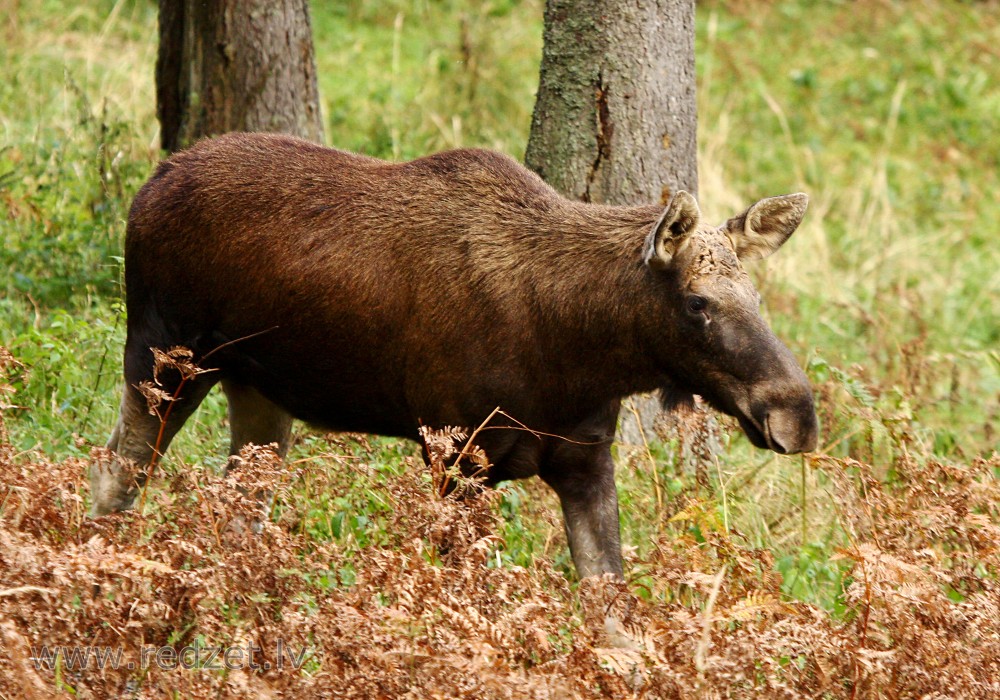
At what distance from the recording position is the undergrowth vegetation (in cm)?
409

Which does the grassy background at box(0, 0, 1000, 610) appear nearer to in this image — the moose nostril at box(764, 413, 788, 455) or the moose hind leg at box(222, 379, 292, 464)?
the moose hind leg at box(222, 379, 292, 464)

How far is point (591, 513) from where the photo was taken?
209 inches

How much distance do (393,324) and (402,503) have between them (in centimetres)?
94

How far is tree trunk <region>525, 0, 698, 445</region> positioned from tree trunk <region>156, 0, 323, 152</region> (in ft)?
8.03

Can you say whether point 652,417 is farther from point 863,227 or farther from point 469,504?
point 863,227

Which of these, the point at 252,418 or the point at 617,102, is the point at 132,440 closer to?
the point at 252,418

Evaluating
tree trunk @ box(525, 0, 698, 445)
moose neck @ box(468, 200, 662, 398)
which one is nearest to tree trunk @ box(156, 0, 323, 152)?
tree trunk @ box(525, 0, 698, 445)

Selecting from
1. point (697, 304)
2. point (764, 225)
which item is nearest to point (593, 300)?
point (697, 304)

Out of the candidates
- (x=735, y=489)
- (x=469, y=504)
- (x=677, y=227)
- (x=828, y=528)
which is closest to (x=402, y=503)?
(x=469, y=504)

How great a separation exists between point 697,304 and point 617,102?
1988 millimetres

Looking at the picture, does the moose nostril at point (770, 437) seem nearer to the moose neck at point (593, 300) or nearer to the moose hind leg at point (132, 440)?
the moose neck at point (593, 300)

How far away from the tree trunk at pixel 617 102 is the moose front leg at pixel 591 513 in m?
1.16

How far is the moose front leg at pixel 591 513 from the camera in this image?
17.4 feet

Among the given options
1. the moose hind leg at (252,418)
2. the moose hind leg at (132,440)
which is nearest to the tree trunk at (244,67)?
the moose hind leg at (252,418)
